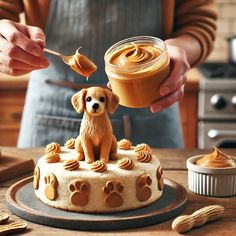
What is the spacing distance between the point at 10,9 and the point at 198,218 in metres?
1.04

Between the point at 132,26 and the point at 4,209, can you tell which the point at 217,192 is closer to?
the point at 4,209

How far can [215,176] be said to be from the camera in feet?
4.69

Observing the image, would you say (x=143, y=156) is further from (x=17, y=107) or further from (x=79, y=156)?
(x=17, y=107)

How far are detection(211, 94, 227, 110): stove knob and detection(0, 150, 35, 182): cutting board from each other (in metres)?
1.20

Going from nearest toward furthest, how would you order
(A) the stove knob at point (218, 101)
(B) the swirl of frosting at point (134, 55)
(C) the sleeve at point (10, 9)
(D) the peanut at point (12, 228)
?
1. (D) the peanut at point (12, 228)
2. (B) the swirl of frosting at point (134, 55)
3. (C) the sleeve at point (10, 9)
4. (A) the stove knob at point (218, 101)

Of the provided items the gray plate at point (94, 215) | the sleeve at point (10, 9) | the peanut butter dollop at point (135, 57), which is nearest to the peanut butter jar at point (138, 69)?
the peanut butter dollop at point (135, 57)

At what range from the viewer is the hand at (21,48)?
1.40 m

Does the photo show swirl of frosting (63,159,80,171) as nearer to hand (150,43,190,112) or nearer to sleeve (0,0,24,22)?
hand (150,43,190,112)

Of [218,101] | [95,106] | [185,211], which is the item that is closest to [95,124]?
[95,106]

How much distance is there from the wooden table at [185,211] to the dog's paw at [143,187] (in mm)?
85

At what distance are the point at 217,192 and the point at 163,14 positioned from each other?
2.55 feet

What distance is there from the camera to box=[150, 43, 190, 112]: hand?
4.75ft

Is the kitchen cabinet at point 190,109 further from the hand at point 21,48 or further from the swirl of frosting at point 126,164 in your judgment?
the swirl of frosting at point 126,164

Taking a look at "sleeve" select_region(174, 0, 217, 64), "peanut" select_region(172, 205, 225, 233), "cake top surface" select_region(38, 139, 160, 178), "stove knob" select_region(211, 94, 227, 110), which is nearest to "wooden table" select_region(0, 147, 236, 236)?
"peanut" select_region(172, 205, 225, 233)
